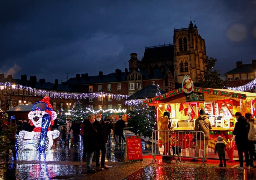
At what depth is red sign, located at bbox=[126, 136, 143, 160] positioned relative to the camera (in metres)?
11.2

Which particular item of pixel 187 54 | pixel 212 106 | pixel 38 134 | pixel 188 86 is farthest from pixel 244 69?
pixel 38 134

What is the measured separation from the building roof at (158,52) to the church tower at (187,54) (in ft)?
24.8

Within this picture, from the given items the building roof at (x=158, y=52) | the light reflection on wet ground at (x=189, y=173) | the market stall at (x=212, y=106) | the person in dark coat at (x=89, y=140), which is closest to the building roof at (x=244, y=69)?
the building roof at (x=158, y=52)

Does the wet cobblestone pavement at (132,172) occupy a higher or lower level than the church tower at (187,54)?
lower

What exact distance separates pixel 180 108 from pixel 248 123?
18.6 feet

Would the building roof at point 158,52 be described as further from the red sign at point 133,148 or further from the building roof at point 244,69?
the red sign at point 133,148

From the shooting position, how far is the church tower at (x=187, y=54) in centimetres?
7544

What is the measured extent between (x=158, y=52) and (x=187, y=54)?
13.6 meters

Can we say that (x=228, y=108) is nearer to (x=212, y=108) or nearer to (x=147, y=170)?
(x=212, y=108)

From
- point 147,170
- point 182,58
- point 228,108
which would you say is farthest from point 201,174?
point 182,58

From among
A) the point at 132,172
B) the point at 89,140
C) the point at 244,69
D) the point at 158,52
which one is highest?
the point at 158,52

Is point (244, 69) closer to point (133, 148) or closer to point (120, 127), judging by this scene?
point (120, 127)

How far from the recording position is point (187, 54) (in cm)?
7644

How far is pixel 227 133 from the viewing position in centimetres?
1186
